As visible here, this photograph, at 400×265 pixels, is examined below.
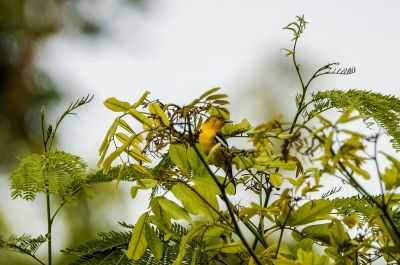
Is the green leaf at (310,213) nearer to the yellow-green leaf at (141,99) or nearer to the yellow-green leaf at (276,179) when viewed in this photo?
the yellow-green leaf at (276,179)

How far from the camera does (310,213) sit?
70cm

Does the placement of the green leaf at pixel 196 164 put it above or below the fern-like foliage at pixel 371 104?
below

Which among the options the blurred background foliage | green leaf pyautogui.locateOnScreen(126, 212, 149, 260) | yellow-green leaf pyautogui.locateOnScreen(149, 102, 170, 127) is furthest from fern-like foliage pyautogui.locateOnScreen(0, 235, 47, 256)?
the blurred background foliage

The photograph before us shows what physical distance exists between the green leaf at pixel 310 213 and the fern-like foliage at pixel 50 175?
40 centimetres

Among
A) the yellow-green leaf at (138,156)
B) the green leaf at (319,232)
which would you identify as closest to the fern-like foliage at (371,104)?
the green leaf at (319,232)

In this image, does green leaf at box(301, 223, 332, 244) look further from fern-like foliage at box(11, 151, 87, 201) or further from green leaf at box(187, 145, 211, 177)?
fern-like foliage at box(11, 151, 87, 201)

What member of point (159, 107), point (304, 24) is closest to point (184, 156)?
point (159, 107)

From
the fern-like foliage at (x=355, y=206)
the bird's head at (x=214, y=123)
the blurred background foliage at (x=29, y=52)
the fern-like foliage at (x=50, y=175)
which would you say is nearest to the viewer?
the bird's head at (x=214, y=123)

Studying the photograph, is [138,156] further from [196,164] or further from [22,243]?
[22,243]

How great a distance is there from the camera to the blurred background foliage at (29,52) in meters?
5.87

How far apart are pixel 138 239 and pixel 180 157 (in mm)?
110

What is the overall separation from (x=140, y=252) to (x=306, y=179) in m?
0.24

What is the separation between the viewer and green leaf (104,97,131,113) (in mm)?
727

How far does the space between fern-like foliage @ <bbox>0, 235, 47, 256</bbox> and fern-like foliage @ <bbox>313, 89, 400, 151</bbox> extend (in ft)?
1.57
